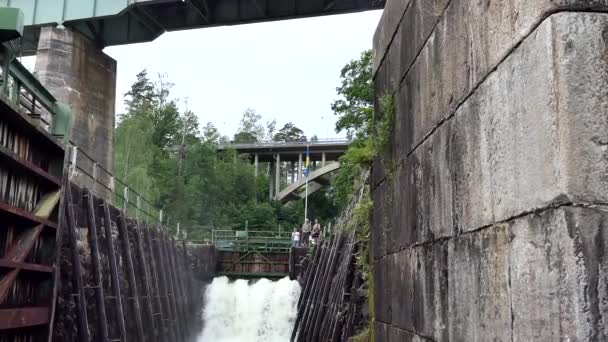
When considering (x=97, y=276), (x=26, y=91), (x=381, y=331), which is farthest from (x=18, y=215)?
(x=381, y=331)

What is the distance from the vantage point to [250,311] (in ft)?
114

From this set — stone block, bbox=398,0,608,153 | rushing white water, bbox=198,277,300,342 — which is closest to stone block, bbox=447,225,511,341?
stone block, bbox=398,0,608,153

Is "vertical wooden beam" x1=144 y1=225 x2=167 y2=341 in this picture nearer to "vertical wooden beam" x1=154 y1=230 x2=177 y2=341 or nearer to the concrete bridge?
"vertical wooden beam" x1=154 y1=230 x2=177 y2=341

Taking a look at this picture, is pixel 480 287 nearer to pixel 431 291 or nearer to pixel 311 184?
pixel 431 291

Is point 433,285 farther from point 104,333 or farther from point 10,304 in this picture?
point 104,333

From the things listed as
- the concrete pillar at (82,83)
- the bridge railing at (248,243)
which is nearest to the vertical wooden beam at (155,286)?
the concrete pillar at (82,83)

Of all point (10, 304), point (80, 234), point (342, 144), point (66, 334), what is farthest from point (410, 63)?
point (342, 144)

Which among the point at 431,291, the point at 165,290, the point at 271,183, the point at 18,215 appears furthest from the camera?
the point at 271,183

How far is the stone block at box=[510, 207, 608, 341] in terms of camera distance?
6.80ft

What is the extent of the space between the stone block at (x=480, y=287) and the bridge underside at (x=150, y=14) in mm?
17992

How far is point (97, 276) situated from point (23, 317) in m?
4.61

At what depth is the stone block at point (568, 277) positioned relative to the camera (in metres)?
2.07

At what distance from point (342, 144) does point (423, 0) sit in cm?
7297

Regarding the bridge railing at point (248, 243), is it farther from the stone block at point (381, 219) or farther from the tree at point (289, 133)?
the tree at point (289, 133)
